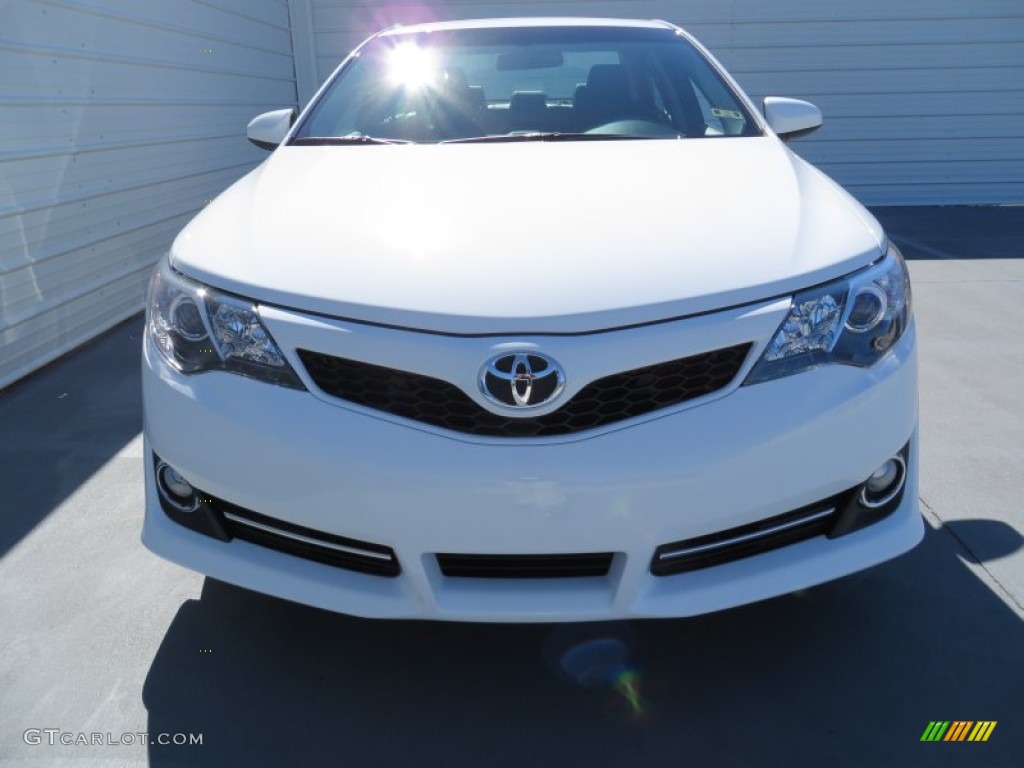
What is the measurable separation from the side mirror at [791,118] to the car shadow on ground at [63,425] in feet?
8.29

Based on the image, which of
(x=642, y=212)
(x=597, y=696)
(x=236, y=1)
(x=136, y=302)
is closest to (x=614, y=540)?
(x=597, y=696)

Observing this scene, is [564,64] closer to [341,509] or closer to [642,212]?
[642,212]

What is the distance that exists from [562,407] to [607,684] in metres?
0.70

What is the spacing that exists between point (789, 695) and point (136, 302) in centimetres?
450

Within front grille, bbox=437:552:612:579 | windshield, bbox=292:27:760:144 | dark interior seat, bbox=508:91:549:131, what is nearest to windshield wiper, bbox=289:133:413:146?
windshield, bbox=292:27:760:144

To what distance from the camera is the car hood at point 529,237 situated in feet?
5.64

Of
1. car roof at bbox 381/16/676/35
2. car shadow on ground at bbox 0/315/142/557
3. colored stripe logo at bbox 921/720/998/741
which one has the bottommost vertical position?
car shadow on ground at bbox 0/315/142/557

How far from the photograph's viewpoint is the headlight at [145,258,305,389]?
178 centimetres

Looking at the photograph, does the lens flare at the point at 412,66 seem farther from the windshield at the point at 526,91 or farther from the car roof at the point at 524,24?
the car roof at the point at 524,24

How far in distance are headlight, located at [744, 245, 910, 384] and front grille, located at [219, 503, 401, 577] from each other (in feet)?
2.55

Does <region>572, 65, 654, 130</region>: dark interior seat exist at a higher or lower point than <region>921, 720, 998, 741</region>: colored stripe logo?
higher

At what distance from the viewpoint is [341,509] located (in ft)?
5.53

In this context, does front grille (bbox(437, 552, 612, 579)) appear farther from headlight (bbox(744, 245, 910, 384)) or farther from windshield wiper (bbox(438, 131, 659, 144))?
windshield wiper (bbox(438, 131, 659, 144))

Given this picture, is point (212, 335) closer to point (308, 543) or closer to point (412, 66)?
point (308, 543)
